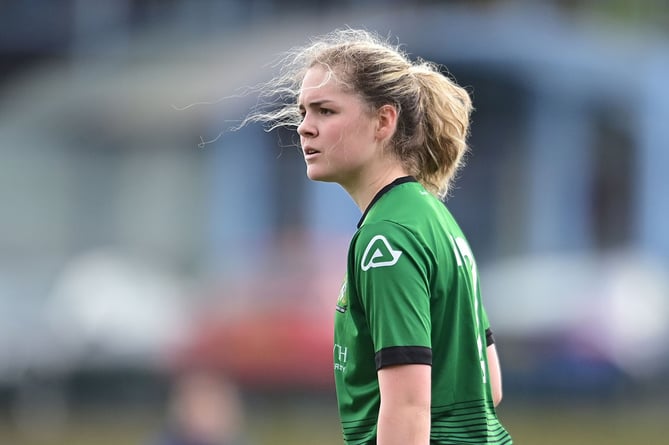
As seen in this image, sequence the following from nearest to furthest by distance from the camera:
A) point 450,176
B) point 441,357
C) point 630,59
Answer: point 441,357 → point 450,176 → point 630,59

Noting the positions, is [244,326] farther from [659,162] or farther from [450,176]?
[450,176]

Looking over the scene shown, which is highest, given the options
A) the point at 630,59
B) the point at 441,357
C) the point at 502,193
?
the point at 630,59

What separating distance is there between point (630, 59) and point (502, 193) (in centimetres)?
260

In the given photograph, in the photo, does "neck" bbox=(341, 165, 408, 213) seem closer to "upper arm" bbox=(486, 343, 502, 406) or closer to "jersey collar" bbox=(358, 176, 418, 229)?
"jersey collar" bbox=(358, 176, 418, 229)

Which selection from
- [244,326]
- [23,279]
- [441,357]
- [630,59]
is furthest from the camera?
[630,59]

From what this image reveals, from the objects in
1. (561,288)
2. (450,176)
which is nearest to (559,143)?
(561,288)

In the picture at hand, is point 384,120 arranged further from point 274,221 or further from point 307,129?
point 274,221

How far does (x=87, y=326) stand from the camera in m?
15.8

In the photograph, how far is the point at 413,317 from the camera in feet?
10.9

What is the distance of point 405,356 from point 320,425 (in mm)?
10035

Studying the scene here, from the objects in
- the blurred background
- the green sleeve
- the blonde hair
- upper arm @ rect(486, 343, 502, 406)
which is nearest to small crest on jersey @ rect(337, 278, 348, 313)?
the green sleeve

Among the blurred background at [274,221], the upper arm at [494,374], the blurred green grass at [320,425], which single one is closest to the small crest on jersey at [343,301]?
the upper arm at [494,374]

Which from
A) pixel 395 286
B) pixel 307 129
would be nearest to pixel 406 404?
pixel 395 286

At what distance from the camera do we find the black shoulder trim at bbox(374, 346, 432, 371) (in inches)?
130
